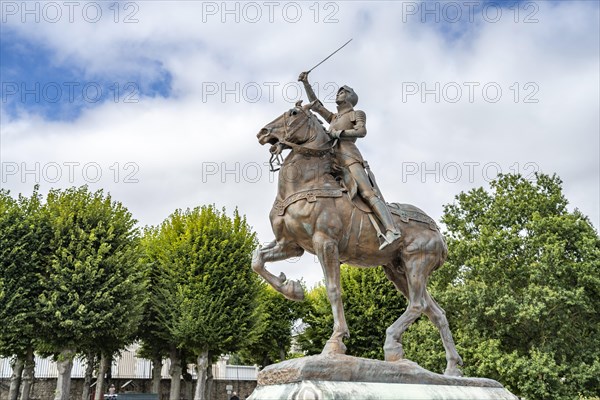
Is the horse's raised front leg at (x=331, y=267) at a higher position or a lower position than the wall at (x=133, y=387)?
higher

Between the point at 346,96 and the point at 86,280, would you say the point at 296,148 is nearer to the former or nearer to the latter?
the point at 346,96

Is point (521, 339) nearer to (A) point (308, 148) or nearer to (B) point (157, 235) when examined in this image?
(B) point (157, 235)

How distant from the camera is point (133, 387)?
39.6m

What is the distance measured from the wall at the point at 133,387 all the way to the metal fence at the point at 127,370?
61 cm

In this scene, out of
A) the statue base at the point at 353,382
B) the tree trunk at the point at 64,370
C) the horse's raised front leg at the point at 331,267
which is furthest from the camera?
the tree trunk at the point at 64,370

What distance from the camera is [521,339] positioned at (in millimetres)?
27766

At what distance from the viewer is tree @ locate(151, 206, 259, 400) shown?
97.0ft

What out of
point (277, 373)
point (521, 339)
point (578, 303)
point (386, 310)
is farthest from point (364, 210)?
point (386, 310)

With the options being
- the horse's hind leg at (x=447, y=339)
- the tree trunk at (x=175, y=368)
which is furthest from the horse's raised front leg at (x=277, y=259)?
the tree trunk at (x=175, y=368)

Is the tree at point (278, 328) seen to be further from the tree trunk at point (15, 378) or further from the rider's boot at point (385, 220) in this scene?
the rider's boot at point (385, 220)

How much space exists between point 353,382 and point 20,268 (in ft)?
75.5

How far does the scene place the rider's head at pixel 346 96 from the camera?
9141 mm

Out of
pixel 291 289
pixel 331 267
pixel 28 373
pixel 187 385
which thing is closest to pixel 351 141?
pixel 331 267

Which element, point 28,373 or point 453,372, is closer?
point 453,372
